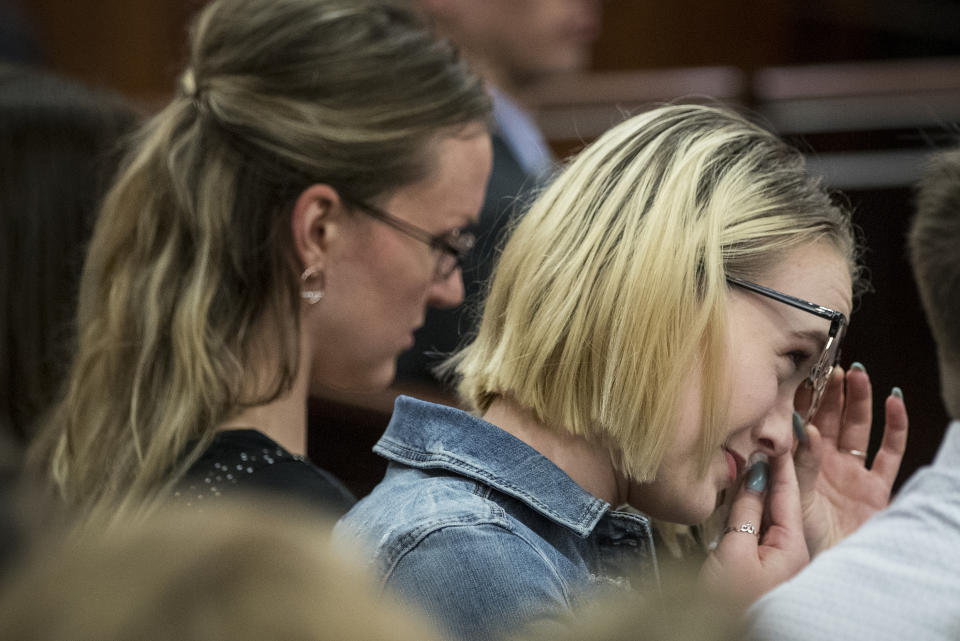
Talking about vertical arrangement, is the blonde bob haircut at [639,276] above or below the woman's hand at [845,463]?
above

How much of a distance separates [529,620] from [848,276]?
2.01ft

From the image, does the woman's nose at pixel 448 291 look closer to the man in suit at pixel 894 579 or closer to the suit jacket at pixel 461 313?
the suit jacket at pixel 461 313

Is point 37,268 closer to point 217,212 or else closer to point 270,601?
point 217,212

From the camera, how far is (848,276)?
1.53 m

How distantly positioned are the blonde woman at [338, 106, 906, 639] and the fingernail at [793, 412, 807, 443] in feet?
0.38

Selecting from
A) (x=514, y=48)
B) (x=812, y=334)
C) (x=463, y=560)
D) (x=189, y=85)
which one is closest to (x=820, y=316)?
(x=812, y=334)

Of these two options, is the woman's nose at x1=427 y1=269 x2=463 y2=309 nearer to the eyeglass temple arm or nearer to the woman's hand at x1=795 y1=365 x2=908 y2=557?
the woman's hand at x1=795 y1=365 x2=908 y2=557

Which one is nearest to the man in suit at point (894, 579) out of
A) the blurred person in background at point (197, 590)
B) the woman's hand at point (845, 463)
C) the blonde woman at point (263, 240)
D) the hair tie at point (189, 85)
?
the woman's hand at point (845, 463)

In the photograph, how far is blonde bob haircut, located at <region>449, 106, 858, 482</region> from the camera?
1.38 m

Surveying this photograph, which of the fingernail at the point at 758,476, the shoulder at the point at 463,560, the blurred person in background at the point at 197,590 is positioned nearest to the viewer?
the blurred person in background at the point at 197,590

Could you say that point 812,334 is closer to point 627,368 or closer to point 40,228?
point 627,368

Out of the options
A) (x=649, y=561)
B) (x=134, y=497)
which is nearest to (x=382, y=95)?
(x=134, y=497)

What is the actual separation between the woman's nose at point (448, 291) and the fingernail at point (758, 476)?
25.4 inches

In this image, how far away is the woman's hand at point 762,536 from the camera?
59.5 inches
